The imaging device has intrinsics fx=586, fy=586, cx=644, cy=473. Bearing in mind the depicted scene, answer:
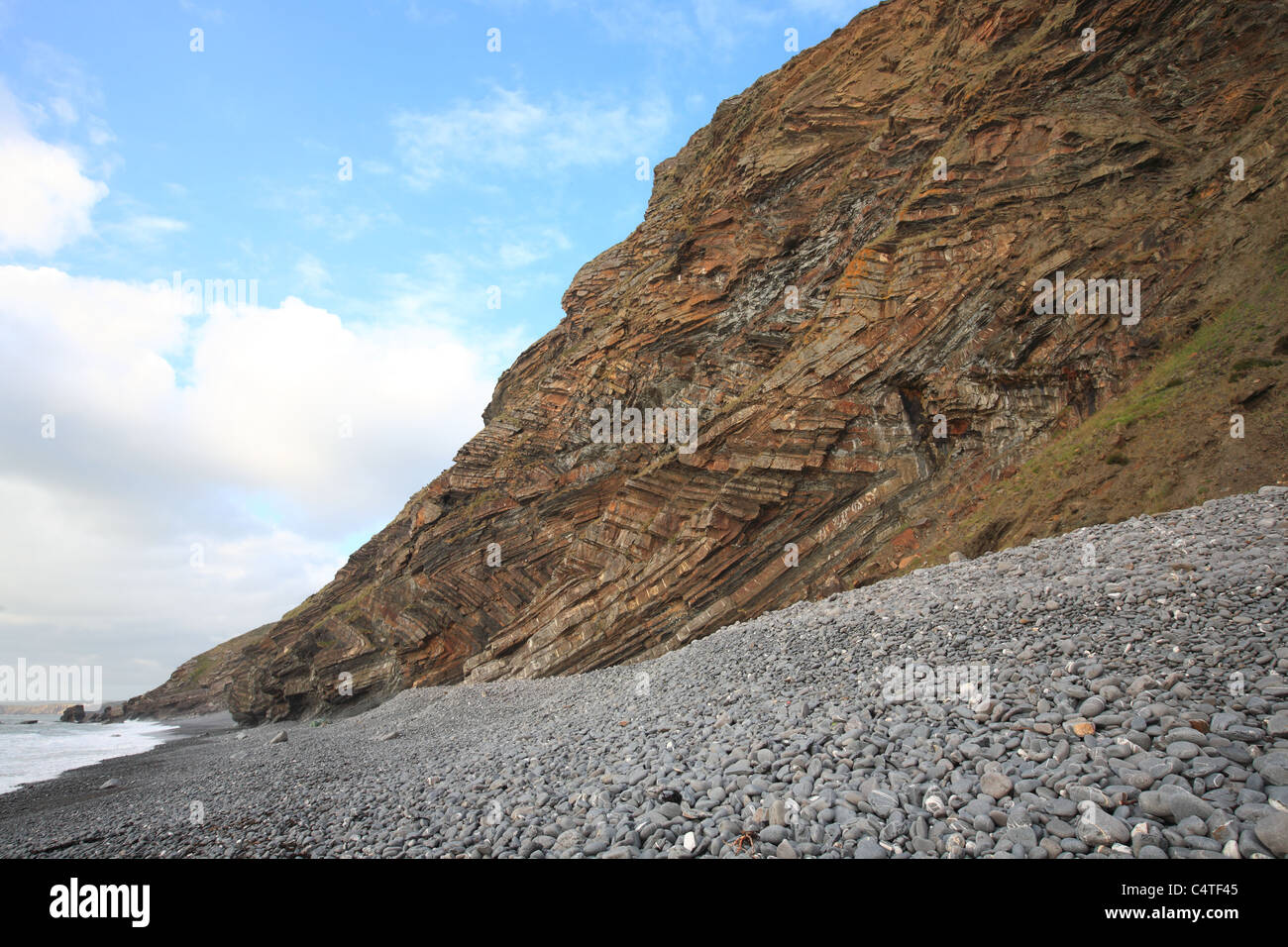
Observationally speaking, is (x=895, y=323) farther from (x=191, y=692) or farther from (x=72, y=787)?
(x=191, y=692)

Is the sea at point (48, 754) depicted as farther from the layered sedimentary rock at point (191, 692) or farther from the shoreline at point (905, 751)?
the layered sedimentary rock at point (191, 692)

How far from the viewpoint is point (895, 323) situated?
22.1 m

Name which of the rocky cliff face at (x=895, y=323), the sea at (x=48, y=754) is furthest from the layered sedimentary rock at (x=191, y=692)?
the rocky cliff face at (x=895, y=323)

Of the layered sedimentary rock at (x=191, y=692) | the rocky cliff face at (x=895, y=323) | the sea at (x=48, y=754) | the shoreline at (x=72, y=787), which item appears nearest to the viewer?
the shoreline at (x=72, y=787)

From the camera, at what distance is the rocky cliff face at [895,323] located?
1961 centimetres

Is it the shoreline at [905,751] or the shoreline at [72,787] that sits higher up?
the shoreline at [905,751]

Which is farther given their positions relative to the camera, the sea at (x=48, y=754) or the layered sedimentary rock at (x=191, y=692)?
the layered sedimentary rock at (x=191, y=692)

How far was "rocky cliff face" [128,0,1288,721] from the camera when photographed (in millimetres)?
19609

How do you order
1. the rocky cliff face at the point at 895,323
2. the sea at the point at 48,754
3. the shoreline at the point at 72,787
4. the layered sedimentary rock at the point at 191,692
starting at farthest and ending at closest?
the layered sedimentary rock at the point at 191,692
the sea at the point at 48,754
the rocky cliff face at the point at 895,323
the shoreline at the point at 72,787

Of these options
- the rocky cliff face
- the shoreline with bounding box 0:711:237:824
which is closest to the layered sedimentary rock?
the shoreline with bounding box 0:711:237:824

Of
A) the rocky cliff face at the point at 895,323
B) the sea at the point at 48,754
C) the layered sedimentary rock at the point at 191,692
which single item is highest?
the rocky cliff face at the point at 895,323

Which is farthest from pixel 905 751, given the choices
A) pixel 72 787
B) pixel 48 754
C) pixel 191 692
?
pixel 191 692
